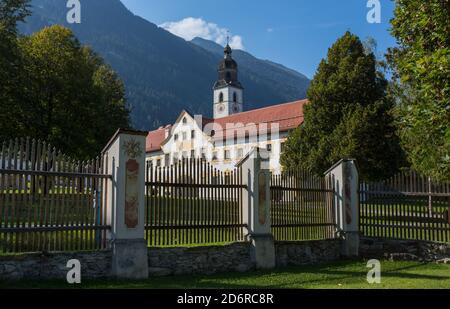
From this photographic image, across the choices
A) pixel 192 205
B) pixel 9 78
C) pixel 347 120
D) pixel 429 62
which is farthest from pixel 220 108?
pixel 429 62

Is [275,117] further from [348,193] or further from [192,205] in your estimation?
[192,205]

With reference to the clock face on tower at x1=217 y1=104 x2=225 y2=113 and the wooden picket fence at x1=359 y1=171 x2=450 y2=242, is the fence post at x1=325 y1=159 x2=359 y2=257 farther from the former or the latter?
the clock face on tower at x1=217 y1=104 x2=225 y2=113

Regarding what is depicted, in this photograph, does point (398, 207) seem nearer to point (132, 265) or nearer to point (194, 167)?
point (194, 167)

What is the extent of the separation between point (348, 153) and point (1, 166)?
25156 mm

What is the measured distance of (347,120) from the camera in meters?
32.4

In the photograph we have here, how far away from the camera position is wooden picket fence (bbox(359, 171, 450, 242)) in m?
13.7

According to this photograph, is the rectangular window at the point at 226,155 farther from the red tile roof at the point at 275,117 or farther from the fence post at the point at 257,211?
the fence post at the point at 257,211

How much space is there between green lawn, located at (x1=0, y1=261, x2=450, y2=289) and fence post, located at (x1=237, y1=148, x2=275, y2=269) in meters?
0.48

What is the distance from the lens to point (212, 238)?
11609 millimetres

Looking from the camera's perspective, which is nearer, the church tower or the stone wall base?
the stone wall base

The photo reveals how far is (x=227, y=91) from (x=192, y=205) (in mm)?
91346

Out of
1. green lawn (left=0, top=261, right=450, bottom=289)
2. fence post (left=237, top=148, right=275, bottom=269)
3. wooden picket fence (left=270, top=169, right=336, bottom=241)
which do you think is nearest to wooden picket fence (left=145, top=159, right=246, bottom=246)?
fence post (left=237, top=148, right=275, bottom=269)

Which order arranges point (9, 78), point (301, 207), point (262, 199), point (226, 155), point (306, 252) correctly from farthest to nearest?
point (226, 155) < point (9, 78) < point (301, 207) < point (306, 252) < point (262, 199)

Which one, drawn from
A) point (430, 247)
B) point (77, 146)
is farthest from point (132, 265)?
point (77, 146)
